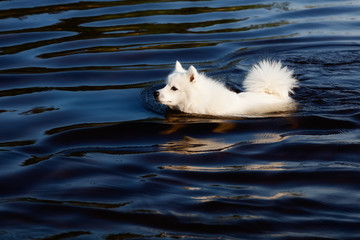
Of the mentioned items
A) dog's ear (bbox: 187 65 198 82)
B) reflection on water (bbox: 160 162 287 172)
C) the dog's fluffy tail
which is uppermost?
the dog's fluffy tail

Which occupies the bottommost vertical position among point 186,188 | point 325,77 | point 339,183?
point 186,188

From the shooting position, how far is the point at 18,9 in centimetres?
1245

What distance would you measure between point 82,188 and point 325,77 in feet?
14.4

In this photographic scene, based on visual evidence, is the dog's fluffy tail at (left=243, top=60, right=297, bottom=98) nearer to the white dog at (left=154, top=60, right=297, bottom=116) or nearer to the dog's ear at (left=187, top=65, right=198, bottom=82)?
the white dog at (left=154, top=60, right=297, bottom=116)

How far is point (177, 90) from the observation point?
6.97m

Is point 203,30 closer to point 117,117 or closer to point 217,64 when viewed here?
point 217,64

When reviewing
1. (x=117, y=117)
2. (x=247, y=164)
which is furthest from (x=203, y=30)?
(x=247, y=164)

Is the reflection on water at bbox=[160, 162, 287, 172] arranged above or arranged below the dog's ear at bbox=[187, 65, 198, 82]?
below

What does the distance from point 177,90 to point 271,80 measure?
1188 mm

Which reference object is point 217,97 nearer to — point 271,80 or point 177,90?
point 177,90

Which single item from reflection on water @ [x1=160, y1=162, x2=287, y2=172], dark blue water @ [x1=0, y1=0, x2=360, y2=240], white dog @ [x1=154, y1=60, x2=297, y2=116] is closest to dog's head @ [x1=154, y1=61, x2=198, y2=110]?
white dog @ [x1=154, y1=60, x2=297, y2=116]

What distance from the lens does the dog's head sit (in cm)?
687

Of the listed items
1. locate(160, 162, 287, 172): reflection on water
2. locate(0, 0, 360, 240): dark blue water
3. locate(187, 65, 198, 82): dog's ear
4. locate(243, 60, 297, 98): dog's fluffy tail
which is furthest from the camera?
locate(243, 60, 297, 98): dog's fluffy tail

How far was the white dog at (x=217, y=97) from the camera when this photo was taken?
6867mm
